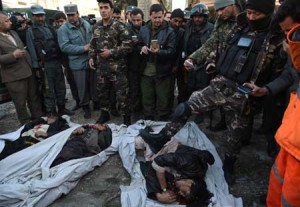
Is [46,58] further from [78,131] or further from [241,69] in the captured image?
[241,69]

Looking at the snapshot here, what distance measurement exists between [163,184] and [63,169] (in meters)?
1.12

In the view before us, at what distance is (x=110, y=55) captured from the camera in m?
4.27

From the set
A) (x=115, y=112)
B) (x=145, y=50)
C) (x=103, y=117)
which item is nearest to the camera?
(x=145, y=50)

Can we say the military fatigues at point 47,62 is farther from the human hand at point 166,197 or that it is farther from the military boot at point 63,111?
the human hand at point 166,197

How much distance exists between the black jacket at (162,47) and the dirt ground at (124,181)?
1.30 m

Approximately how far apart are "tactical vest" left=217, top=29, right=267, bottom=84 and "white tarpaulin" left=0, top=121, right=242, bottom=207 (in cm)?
111

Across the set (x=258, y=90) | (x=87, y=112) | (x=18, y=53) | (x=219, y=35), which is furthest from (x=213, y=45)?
(x=18, y=53)

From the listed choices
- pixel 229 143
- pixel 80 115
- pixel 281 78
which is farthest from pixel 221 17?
pixel 80 115

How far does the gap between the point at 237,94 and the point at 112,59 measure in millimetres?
2191

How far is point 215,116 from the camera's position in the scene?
511cm

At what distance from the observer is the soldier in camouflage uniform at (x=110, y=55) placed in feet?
14.1

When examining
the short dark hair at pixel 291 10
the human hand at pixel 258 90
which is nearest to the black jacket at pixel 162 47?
the human hand at pixel 258 90

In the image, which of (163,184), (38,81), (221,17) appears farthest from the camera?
(38,81)

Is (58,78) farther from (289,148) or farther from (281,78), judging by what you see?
(289,148)
